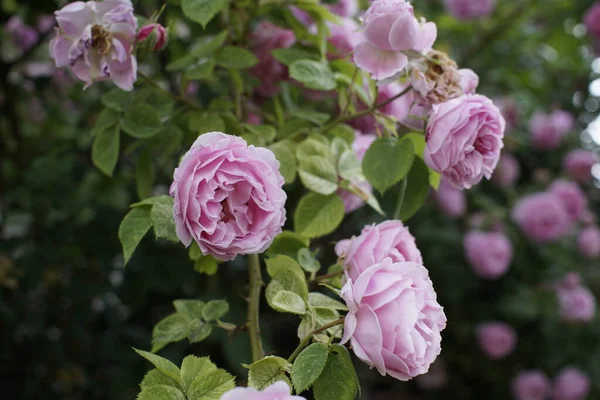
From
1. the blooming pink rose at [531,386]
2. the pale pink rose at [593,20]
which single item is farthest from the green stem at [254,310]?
the pale pink rose at [593,20]

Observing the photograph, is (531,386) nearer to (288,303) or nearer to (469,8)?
(469,8)

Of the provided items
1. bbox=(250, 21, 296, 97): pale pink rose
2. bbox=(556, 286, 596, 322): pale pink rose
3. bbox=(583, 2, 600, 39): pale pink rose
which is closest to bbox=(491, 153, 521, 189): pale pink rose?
bbox=(556, 286, 596, 322): pale pink rose

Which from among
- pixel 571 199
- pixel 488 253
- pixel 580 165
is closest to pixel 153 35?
pixel 488 253

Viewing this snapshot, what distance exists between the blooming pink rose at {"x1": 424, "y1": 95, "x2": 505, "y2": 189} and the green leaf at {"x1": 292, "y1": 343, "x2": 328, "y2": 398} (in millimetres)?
241

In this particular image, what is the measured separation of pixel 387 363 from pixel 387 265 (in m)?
0.08

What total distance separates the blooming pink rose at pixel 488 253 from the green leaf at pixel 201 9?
1136mm

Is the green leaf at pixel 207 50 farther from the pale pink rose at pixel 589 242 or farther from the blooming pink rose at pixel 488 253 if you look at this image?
the pale pink rose at pixel 589 242

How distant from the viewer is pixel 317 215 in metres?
0.76

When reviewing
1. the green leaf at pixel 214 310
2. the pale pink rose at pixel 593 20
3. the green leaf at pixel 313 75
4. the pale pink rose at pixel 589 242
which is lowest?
the pale pink rose at pixel 589 242

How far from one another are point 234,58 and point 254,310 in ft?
1.11

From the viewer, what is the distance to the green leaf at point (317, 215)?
2.46ft

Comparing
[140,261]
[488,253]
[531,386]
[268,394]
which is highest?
[268,394]

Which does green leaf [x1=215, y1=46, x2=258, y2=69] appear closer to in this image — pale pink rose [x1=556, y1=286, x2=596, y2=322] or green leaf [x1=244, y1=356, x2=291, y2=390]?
green leaf [x1=244, y1=356, x2=291, y2=390]

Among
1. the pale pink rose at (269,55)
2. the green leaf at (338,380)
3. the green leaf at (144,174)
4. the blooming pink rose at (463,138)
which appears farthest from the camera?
the pale pink rose at (269,55)
